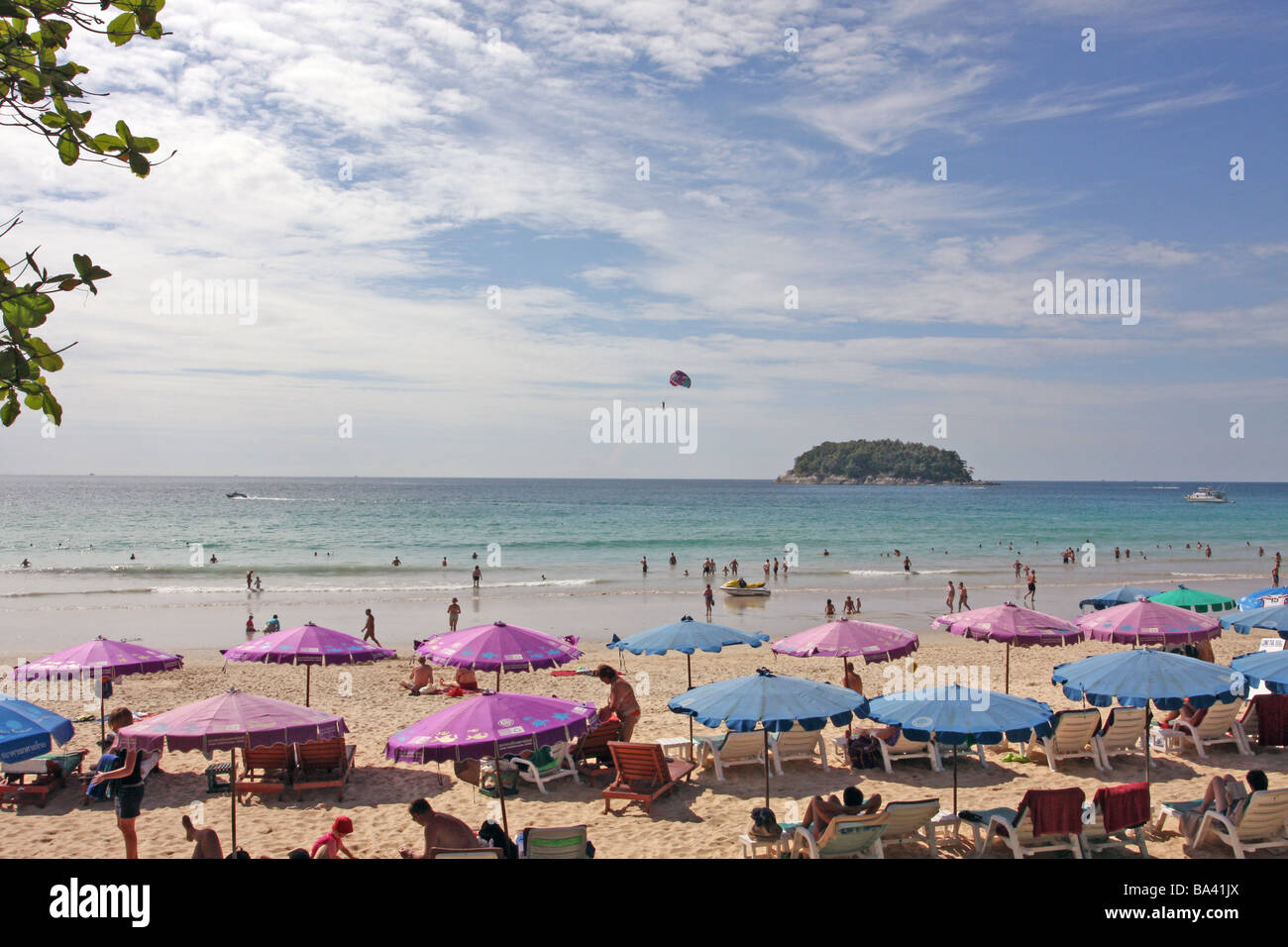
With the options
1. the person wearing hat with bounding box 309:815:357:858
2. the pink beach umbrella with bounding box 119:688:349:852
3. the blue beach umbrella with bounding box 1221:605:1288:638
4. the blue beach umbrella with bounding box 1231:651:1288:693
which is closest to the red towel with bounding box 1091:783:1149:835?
the blue beach umbrella with bounding box 1231:651:1288:693

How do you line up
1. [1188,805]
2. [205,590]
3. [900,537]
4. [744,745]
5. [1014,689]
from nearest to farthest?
[1188,805]
[744,745]
[1014,689]
[205,590]
[900,537]

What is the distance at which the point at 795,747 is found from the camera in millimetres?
11336

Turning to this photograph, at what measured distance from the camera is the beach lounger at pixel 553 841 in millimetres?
7266

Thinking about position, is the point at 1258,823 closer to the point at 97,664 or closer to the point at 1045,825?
the point at 1045,825

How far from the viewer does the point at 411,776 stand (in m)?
11.2

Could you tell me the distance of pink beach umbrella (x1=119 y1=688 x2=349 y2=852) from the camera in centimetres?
821

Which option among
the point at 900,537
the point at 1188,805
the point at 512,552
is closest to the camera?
the point at 1188,805

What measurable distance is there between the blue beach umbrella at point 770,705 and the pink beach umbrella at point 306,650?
537 centimetres

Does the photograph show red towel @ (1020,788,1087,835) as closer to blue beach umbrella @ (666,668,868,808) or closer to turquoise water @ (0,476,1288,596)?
blue beach umbrella @ (666,668,868,808)

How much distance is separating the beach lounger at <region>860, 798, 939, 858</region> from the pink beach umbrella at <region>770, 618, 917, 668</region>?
3.20m
